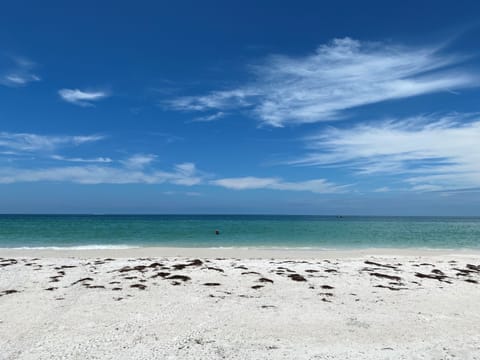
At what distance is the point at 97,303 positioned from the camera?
804 centimetres

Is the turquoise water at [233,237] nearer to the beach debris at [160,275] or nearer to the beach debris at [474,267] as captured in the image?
the beach debris at [474,267]

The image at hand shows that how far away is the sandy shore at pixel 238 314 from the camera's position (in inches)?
217

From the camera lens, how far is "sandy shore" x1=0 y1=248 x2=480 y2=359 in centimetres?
551

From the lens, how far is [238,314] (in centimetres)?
→ 724

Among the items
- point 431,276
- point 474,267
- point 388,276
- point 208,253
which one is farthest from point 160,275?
point 474,267

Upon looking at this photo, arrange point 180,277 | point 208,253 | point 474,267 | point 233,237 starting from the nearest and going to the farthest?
point 180,277 → point 474,267 → point 208,253 → point 233,237

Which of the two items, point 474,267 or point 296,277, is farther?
point 474,267

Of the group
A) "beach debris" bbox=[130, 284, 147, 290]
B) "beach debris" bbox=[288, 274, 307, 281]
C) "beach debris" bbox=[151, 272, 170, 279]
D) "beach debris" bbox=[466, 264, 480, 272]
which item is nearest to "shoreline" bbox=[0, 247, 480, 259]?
"beach debris" bbox=[466, 264, 480, 272]

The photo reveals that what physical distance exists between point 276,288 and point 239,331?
3.61 meters

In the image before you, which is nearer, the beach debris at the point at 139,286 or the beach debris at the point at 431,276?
the beach debris at the point at 139,286

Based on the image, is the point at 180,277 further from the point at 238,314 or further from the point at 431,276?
the point at 431,276

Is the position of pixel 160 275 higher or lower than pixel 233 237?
higher

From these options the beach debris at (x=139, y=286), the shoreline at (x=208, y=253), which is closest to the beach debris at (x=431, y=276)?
the shoreline at (x=208, y=253)

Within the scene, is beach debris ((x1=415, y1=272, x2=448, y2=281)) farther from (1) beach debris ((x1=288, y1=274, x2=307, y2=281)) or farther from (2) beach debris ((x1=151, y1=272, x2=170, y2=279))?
(2) beach debris ((x1=151, y1=272, x2=170, y2=279))
